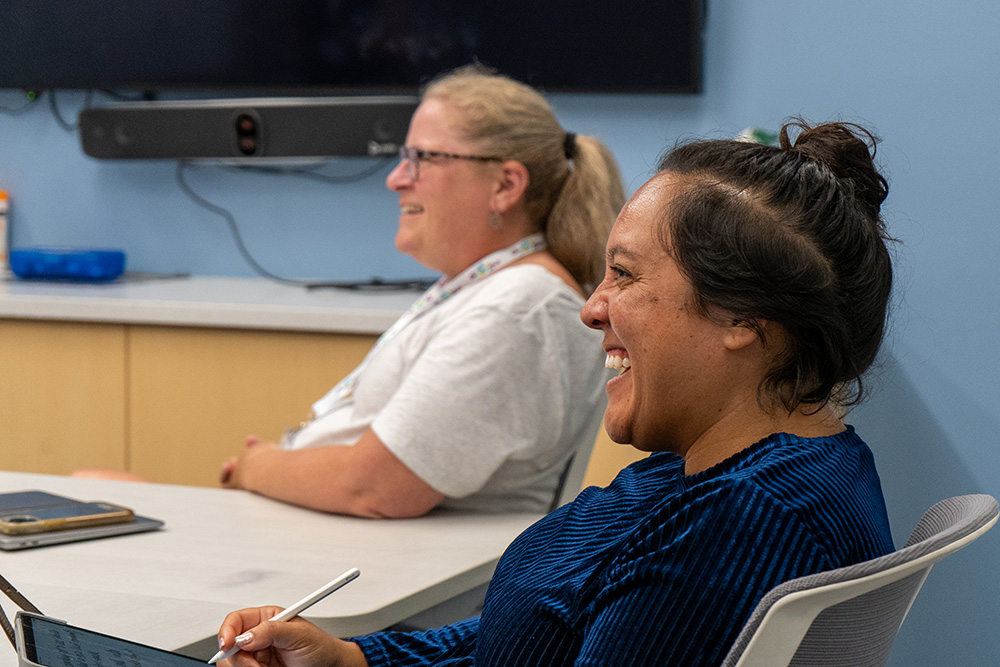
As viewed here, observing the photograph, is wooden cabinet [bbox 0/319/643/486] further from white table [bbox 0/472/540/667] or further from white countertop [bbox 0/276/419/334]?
white table [bbox 0/472/540/667]

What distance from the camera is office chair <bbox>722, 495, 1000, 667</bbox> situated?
0.60 metres

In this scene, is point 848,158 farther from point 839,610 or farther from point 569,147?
point 569,147

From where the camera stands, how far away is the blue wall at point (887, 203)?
168cm

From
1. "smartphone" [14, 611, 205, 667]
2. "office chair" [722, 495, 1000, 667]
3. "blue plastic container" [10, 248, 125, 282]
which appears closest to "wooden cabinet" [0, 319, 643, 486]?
"blue plastic container" [10, 248, 125, 282]

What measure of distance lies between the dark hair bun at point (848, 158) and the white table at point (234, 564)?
581 mm

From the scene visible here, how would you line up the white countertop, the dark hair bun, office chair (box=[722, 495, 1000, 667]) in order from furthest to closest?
1. the white countertop
2. the dark hair bun
3. office chair (box=[722, 495, 1000, 667])

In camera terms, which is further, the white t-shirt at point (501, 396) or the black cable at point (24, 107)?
the black cable at point (24, 107)

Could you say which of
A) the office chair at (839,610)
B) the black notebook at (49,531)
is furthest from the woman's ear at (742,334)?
the black notebook at (49,531)

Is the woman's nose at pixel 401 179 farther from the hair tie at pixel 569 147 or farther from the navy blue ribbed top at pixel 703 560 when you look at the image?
the navy blue ribbed top at pixel 703 560

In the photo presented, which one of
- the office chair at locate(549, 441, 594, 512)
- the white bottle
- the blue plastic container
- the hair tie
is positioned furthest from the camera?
the white bottle

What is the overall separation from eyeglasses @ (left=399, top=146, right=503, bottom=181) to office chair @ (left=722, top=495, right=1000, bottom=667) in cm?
111

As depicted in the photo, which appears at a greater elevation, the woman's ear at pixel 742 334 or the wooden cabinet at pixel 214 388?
the woman's ear at pixel 742 334

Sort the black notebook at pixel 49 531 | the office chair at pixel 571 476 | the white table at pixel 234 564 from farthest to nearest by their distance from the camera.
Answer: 1. the office chair at pixel 571 476
2. the black notebook at pixel 49 531
3. the white table at pixel 234 564

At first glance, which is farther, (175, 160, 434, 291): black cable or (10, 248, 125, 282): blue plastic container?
(175, 160, 434, 291): black cable
